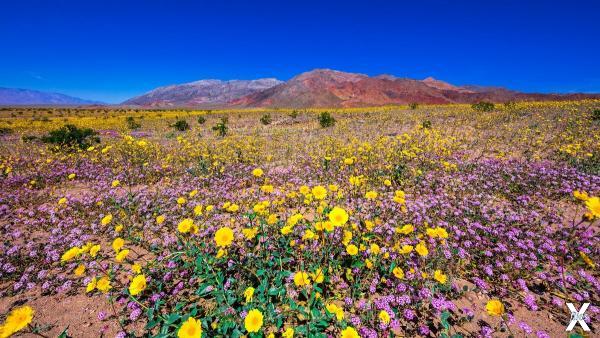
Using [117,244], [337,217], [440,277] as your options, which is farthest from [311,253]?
[117,244]

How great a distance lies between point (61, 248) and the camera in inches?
160

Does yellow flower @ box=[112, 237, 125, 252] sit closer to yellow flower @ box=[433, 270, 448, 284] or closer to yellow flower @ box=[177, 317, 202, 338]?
yellow flower @ box=[177, 317, 202, 338]

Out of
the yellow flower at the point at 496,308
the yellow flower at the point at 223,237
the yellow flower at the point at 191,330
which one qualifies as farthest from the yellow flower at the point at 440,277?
the yellow flower at the point at 191,330

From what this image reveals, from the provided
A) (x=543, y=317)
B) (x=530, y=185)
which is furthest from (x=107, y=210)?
(x=530, y=185)

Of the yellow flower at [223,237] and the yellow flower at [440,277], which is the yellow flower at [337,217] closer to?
the yellow flower at [223,237]

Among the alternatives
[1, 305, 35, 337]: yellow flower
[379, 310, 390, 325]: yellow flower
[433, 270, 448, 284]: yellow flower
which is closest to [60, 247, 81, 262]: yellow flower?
[1, 305, 35, 337]: yellow flower

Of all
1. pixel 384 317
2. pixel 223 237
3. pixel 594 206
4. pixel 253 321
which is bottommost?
pixel 384 317

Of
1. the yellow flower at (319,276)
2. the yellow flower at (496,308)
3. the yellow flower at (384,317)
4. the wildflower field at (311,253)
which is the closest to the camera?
the yellow flower at (496,308)

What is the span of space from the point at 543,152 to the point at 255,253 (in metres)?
9.73

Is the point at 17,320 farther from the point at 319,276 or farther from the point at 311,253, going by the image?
the point at 311,253

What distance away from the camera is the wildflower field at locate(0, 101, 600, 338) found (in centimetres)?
256

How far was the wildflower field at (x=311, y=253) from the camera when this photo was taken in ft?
8.40

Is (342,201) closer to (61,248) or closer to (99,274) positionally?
(99,274)

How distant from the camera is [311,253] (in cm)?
333
